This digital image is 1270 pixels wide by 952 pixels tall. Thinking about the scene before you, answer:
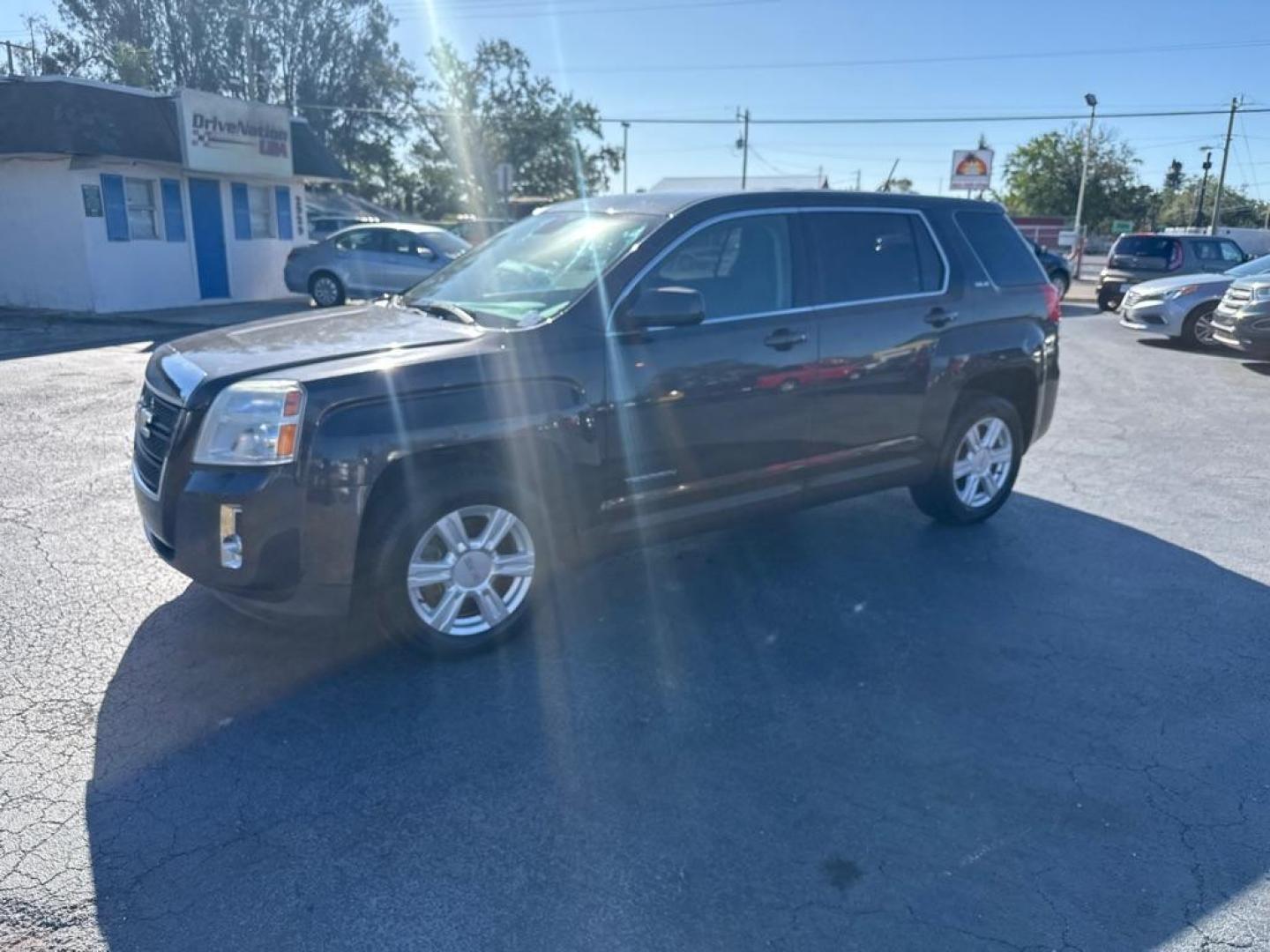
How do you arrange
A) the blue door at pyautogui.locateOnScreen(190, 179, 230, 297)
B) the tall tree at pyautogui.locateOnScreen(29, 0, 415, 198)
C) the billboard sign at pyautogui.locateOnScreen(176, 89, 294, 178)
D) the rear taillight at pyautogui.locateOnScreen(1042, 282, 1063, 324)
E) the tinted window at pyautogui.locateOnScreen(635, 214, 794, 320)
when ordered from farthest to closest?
the tall tree at pyautogui.locateOnScreen(29, 0, 415, 198), the blue door at pyautogui.locateOnScreen(190, 179, 230, 297), the billboard sign at pyautogui.locateOnScreen(176, 89, 294, 178), the rear taillight at pyautogui.locateOnScreen(1042, 282, 1063, 324), the tinted window at pyautogui.locateOnScreen(635, 214, 794, 320)

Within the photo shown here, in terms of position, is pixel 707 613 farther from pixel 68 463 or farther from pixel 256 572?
pixel 68 463

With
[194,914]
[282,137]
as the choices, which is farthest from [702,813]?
[282,137]

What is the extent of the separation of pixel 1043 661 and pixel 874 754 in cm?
123

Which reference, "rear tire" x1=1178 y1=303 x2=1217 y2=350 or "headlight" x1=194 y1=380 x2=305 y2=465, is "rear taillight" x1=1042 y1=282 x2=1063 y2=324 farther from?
"rear tire" x1=1178 y1=303 x2=1217 y2=350

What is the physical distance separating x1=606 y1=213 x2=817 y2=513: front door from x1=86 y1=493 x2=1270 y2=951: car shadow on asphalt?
68cm

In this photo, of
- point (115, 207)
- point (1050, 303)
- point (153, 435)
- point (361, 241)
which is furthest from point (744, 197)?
point (115, 207)

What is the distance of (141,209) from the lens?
57.4 feet

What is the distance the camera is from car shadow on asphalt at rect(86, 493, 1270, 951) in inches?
107

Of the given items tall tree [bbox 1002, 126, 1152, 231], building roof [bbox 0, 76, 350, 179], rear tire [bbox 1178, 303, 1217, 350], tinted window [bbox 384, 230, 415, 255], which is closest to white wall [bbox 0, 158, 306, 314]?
building roof [bbox 0, 76, 350, 179]

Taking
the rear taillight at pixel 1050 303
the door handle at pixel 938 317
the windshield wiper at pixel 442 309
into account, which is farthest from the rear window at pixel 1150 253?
the windshield wiper at pixel 442 309

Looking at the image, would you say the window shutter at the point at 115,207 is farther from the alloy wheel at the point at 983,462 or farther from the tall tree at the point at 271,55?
the tall tree at the point at 271,55

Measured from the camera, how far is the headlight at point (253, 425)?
3.57 m

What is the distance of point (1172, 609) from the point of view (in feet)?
16.0

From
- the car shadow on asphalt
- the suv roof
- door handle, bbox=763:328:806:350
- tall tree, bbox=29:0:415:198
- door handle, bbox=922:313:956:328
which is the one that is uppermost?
tall tree, bbox=29:0:415:198
